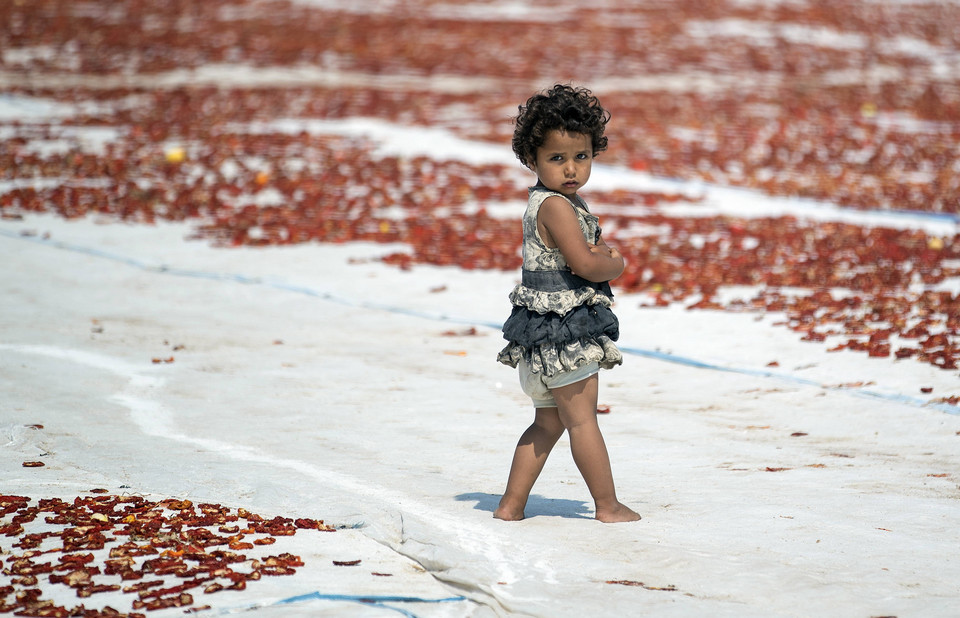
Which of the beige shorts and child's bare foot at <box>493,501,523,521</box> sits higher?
the beige shorts

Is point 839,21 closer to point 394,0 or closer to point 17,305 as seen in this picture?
point 394,0

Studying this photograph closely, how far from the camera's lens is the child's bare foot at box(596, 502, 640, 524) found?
13.5 ft

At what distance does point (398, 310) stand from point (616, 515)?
4.38 meters

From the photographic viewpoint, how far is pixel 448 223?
38.8ft

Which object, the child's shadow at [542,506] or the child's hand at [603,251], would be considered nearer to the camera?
the child's hand at [603,251]

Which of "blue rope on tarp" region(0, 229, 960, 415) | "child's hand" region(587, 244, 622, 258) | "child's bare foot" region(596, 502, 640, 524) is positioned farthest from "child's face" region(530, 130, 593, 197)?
"blue rope on tarp" region(0, 229, 960, 415)

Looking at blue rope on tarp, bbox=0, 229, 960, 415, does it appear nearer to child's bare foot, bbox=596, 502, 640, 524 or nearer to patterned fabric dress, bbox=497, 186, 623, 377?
child's bare foot, bbox=596, 502, 640, 524

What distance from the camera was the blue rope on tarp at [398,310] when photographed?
19.6 ft

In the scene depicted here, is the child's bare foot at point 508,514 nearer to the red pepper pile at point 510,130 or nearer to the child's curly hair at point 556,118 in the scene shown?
the child's curly hair at point 556,118

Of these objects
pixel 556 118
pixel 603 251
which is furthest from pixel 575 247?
pixel 556 118

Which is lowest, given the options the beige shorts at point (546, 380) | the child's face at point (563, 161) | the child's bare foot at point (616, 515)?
the child's bare foot at point (616, 515)

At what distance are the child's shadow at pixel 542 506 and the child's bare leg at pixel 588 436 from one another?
0.19 meters

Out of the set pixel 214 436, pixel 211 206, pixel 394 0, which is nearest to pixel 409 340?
pixel 214 436

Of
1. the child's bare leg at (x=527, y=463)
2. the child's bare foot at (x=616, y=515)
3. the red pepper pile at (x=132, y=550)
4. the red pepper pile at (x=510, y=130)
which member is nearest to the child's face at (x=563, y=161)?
the child's bare leg at (x=527, y=463)
